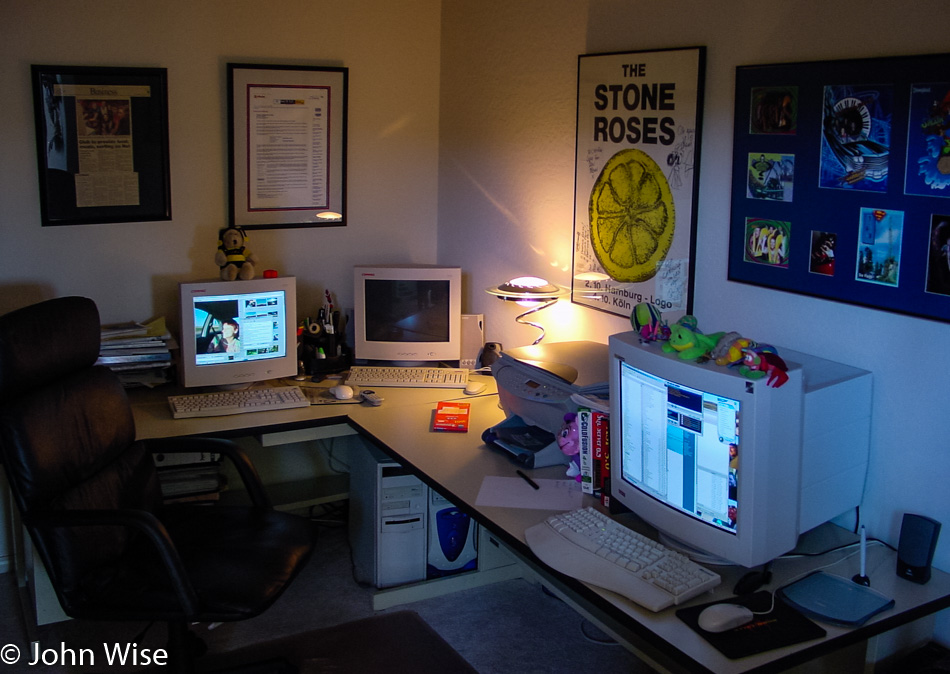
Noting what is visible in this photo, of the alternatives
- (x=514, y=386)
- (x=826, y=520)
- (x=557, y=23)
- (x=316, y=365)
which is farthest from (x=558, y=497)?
(x=557, y=23)

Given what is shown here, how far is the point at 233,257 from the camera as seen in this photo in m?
3.52

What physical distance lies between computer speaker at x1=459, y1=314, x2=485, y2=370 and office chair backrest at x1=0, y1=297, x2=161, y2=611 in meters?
1.41

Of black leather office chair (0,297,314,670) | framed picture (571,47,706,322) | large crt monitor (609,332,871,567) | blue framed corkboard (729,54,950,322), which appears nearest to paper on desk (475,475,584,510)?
large crt monitor (609,332,871,567)

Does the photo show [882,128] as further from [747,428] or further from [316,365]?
[316,365]

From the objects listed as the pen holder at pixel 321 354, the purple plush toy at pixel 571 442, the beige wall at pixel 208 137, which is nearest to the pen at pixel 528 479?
the purple plush toy at pixel 571 442

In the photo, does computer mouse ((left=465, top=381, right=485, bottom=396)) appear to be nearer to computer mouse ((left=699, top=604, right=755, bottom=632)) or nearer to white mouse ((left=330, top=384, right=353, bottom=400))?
white mouse ((left=330, top=384, right=353, bottom=400))

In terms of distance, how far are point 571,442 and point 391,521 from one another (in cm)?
97

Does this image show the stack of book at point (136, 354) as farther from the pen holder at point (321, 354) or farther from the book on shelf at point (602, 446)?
Result: the book on shelf at point (602, 446)

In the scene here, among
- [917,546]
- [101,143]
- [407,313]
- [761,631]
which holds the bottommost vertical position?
[761,631]

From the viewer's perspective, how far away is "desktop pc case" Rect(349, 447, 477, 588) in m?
3.26

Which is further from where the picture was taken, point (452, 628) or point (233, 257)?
point (233, 257)

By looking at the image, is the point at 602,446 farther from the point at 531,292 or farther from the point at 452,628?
the point at 452,628

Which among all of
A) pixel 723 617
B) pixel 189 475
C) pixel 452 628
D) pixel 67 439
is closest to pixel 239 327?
pixel 189 475

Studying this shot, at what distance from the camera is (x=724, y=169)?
2572 millimetres
